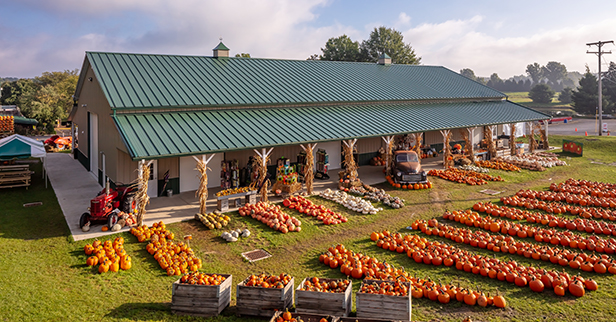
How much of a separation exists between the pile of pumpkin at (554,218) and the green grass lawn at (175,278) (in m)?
1.65

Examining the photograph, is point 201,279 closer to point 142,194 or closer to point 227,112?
point 142,194

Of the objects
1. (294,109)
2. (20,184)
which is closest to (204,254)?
(294,109)

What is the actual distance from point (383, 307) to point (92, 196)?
54.7ft

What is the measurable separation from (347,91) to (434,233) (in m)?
14.5

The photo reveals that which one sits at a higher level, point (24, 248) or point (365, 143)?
point (365, 143)

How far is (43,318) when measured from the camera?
910 cm

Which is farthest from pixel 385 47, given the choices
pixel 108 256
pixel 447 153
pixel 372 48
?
pixel 108 256

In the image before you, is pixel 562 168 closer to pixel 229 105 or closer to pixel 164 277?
pixel 229 105

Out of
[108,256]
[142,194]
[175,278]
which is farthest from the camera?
[142,194]

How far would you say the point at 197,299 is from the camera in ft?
31.2

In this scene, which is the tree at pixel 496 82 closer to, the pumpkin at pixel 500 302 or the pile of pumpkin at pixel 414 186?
the pile of pumpkin at pixel 414 186

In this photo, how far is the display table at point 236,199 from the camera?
1798 cm

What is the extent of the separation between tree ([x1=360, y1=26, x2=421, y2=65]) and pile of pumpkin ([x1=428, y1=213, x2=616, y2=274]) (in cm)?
5832

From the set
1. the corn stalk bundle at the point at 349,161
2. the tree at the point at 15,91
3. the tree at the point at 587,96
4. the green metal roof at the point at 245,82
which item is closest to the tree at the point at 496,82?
the tree at the point at 587,96
